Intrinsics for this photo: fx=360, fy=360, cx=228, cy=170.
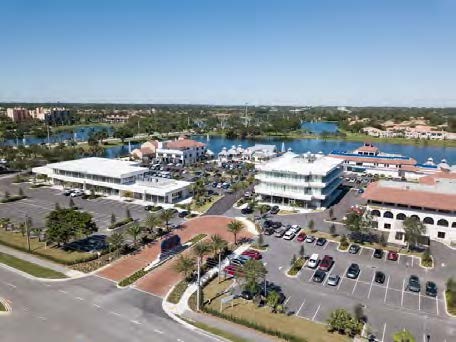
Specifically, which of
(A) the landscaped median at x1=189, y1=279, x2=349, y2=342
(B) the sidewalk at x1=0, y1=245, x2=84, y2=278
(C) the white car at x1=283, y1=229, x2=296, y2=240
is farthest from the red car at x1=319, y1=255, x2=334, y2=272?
(B) the sidewalk at x1=0, y1=245, x2=84, y2=278

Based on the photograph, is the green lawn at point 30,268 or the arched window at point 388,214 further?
the arched window at point 388,214

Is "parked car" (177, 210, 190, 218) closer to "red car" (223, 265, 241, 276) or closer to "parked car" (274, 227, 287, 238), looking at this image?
"parked car" (274, 227, 287, 238)

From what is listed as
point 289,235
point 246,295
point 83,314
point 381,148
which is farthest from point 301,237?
point 381,148

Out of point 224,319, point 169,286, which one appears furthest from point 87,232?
point 224,319

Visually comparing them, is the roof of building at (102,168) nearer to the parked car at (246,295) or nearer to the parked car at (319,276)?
the parked car at (246,295)

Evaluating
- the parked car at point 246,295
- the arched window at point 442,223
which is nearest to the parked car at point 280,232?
the parked car at point 246,295
